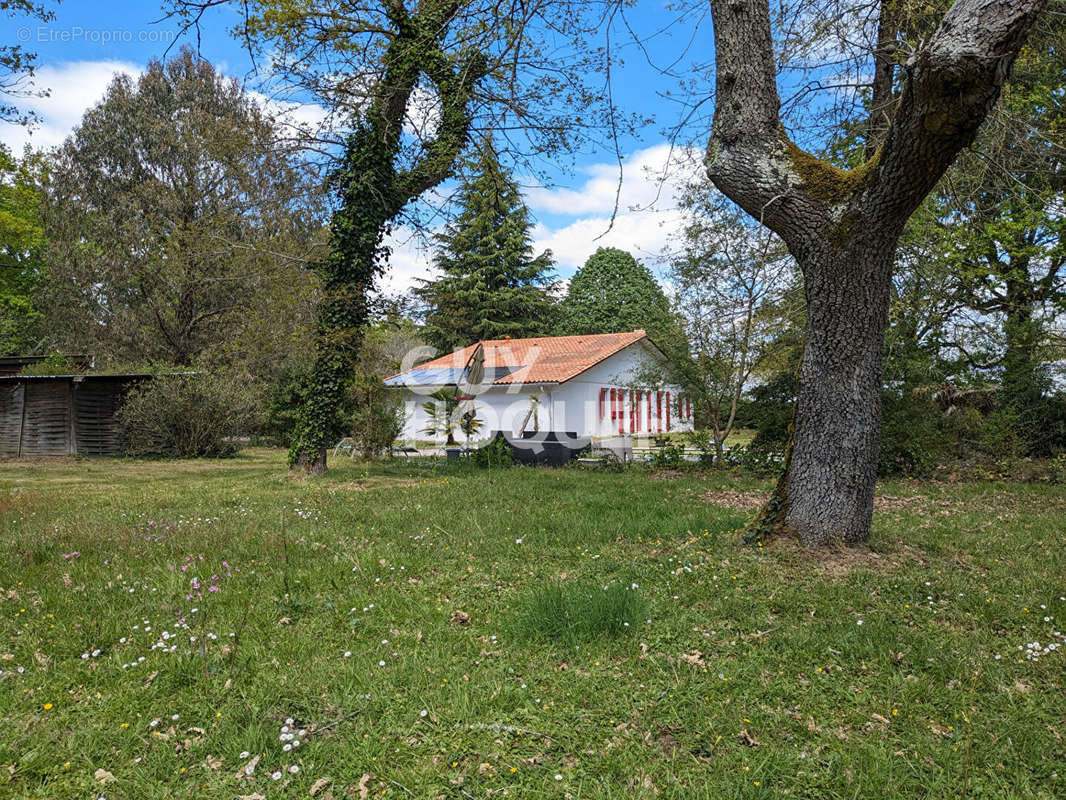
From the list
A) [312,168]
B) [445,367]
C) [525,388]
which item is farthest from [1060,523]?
[445,367]

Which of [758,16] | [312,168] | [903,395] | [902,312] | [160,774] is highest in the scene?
[312,168]

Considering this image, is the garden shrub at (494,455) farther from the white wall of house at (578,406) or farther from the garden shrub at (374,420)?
the white wall of house at (578,406)

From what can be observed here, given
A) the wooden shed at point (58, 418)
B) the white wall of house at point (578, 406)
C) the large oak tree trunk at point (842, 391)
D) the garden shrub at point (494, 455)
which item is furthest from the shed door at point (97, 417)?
the large oak tree trunk at point (842, 391)

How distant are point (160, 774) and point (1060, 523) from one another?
913cm

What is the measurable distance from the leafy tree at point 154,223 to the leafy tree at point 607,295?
2095cm

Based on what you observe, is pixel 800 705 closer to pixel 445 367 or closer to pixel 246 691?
pixel 246 691

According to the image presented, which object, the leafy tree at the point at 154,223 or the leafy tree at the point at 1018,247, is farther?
the leafy tree at the point at 154,223

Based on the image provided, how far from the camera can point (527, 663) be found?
3500mm

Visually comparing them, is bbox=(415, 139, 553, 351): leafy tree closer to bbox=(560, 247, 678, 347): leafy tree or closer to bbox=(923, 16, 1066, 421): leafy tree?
bbox=(560, 247, 678, 347): leafy tree

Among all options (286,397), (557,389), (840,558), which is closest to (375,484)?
(840,558)

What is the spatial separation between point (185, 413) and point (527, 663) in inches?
761

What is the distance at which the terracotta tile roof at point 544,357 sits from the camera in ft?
85.3

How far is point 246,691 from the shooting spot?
3.18m

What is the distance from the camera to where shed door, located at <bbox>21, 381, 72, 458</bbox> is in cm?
1988
